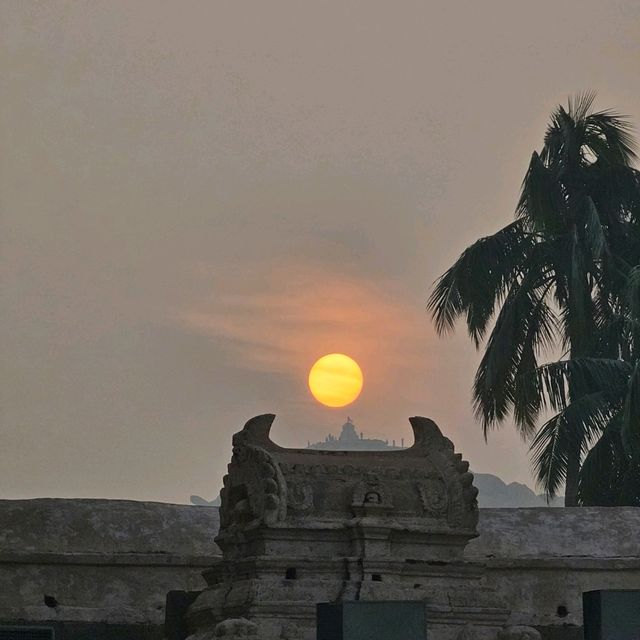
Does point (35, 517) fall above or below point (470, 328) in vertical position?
below

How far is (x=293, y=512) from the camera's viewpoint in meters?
15.0

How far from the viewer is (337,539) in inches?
594

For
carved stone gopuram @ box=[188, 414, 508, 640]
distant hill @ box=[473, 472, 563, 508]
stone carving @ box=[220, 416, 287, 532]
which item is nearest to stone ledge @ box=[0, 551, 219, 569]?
carved stone gopuram @ box=[188, 414, 508, 640]

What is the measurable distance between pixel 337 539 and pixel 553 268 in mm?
12230

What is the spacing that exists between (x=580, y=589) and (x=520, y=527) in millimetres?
1003

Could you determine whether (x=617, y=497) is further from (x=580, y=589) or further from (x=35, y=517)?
(x=35, y=517)

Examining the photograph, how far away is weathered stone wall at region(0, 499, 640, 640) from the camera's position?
55.1 feet

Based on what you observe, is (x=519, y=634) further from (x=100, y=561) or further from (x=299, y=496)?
(x=100, y=561)

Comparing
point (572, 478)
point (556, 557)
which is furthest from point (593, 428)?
point (556, 557)

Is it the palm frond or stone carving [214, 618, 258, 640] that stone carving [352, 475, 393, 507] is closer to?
stone carving [214, 618, 258, 640]

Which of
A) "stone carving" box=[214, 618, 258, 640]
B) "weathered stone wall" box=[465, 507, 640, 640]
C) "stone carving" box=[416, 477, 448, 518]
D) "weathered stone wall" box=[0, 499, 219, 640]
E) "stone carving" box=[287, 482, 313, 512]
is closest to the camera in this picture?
"stone carving" box=[214, 618, 258, 640]

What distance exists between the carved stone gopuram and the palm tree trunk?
29.7ft

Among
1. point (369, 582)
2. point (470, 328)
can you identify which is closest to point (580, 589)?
point (369, 582)

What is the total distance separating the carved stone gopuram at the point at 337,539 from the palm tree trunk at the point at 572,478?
9.05 m
